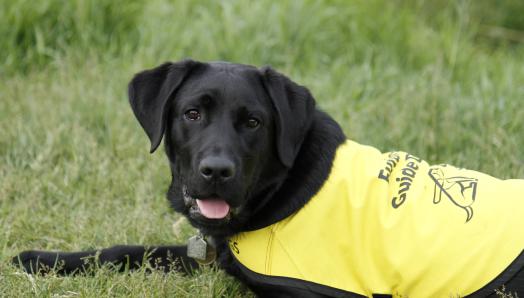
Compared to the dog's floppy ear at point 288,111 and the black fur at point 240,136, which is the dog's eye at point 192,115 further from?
the dog's floppy ear at point 288,111

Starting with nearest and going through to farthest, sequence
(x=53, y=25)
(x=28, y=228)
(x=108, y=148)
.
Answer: (x=28, y=228), (x=108, y=148), (x=53, y=25)

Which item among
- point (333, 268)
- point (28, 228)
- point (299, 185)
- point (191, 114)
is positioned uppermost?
point (191, 114)

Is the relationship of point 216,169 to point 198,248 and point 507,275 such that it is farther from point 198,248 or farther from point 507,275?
point 507,275

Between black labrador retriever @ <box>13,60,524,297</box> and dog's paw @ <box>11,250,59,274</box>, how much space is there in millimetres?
313

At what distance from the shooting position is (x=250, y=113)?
3.02 meters

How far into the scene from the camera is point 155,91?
3172 millimetres

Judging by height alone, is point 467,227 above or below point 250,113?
below

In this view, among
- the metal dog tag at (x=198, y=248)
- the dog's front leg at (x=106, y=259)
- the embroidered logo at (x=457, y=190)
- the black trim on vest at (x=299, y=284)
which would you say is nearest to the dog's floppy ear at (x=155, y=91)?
the metal dog tag at (x=198, y=248)

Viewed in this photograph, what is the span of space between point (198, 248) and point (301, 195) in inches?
24.3

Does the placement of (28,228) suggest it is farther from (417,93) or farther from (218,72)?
(417,93)

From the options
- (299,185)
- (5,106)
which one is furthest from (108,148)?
(299,185)

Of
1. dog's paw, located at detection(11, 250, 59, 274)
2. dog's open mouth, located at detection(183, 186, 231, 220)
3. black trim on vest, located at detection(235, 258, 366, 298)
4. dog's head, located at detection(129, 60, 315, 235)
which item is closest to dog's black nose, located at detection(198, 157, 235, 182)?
dog's head, located at detection(129, 60, 315, 235)

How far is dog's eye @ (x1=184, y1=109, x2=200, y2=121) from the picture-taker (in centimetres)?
306

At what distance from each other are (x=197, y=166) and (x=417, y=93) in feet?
9.24
